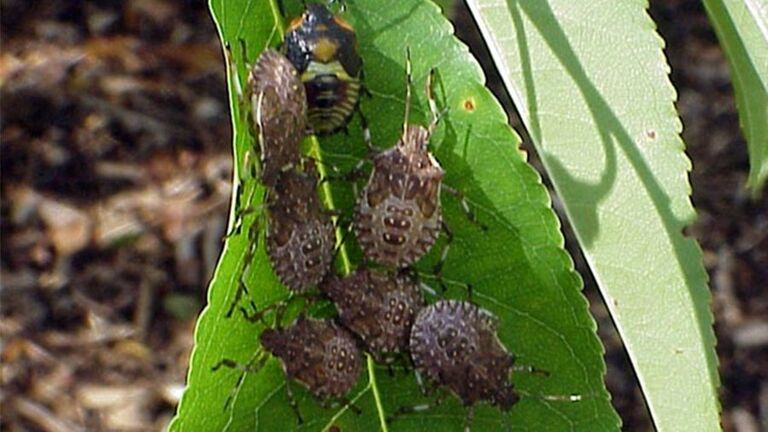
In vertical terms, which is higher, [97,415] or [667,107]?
[667,107]

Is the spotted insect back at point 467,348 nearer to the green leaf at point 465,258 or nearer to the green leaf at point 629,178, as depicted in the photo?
the green leaf at point 465,258

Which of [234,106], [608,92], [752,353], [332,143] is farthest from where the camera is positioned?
[752,353]

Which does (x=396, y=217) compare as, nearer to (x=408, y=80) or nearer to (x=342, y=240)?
(x=342, y=240)

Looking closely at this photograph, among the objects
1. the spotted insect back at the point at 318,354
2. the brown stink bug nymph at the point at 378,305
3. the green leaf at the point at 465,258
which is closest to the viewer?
the green leaf at the point at 465,258

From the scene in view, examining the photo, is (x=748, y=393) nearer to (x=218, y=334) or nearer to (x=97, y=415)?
(x=97, y=415)

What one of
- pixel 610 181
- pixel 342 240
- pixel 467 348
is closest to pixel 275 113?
pixel 342 240

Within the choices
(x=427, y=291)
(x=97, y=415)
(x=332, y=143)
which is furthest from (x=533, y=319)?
(x=97, y=415)

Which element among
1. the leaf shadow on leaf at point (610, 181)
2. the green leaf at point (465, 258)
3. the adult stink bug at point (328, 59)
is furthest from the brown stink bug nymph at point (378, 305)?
the leaf shadow on leaf at point (610, 181)
